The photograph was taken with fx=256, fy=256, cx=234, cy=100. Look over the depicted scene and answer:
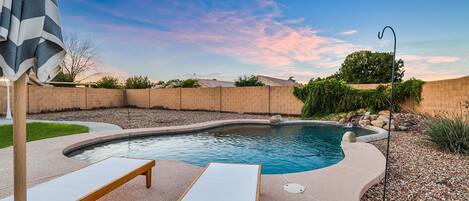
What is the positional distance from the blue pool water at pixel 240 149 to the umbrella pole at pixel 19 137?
3888 millimetres

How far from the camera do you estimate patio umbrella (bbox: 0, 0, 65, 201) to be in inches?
62.7

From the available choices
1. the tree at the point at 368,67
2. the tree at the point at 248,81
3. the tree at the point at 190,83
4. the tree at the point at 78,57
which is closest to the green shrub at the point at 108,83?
the tree at the point at 78,57

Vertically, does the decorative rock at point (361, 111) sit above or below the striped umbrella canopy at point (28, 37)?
below

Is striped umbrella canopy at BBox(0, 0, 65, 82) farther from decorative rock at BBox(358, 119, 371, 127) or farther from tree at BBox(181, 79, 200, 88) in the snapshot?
tree at BBox(181, 79, 200, 88)

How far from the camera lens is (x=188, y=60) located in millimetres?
15930

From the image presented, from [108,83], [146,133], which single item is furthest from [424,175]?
[108,83]

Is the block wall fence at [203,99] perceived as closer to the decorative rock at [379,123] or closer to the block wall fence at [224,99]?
the block wall fence at [224,99]

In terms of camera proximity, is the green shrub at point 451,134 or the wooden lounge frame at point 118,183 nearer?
the wooden lounge frame at point 118,183

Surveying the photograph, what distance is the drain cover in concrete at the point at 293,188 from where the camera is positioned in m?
3.39

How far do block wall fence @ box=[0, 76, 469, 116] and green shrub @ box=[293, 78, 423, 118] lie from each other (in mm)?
755

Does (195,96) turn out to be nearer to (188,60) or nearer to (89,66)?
(188,60)

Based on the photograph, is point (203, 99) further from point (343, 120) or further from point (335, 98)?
point (343, 120)

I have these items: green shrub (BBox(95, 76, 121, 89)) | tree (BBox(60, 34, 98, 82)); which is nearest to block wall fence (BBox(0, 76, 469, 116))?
green shrub (BBox(95, 76, 121, 89))

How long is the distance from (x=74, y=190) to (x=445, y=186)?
499 cm
